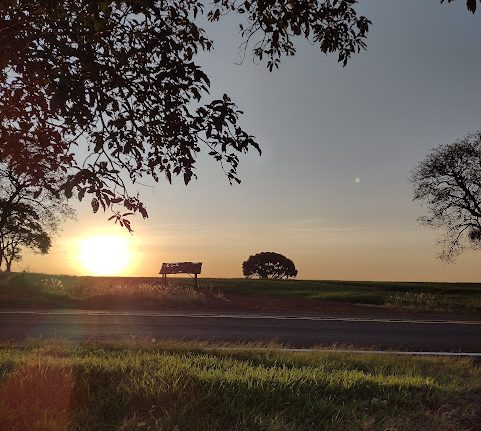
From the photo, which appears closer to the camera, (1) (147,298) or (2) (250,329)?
(2) (250,329)

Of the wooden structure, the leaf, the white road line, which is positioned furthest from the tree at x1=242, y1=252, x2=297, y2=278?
the leaf

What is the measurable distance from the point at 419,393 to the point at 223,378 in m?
2.33

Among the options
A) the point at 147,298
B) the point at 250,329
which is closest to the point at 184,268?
the point at 147,298

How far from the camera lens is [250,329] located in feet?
46.2

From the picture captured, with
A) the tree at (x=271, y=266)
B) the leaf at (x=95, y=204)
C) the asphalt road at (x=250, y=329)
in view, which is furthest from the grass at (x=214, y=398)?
the tree at (x=271, y=266)

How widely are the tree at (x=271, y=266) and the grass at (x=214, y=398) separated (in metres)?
44.4

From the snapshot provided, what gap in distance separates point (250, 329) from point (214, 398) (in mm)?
8022

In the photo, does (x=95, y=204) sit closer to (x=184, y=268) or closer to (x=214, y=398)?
(x=214, y=398)

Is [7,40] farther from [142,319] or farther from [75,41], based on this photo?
[142,319]

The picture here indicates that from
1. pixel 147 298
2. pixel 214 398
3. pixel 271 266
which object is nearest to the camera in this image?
pixel 214 398

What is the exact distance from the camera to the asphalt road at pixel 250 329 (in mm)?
12539

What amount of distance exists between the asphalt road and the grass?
14.9 feet

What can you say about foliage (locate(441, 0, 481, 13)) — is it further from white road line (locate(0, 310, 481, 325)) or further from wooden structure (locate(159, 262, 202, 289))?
wooden structure (locate(159, 262, 202, 289))

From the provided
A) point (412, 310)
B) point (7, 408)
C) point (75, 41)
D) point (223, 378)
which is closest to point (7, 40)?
point (75, 41)
